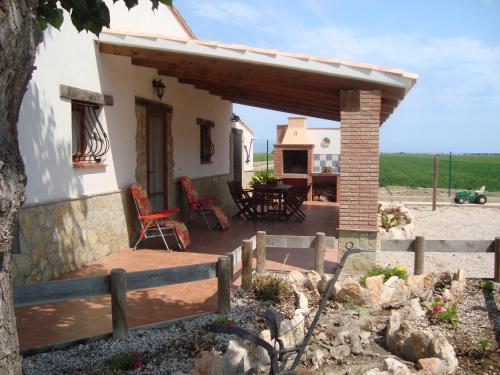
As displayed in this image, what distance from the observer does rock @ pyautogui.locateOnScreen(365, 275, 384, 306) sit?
4.94 metres

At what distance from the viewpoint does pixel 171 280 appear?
4.12m

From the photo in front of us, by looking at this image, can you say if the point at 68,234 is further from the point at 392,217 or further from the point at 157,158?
the point at 392,217

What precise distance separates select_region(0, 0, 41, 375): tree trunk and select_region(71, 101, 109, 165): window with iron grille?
465 centimetres

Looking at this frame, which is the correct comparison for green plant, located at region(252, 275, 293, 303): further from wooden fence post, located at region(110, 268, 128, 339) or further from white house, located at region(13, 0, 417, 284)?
wooden fence post, located at region(110, 268, 128, 339)

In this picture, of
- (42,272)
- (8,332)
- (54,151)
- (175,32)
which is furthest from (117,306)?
(175,32)

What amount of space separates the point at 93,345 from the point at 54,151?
298 centimetres

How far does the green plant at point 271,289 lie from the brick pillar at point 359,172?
1390 millimetres

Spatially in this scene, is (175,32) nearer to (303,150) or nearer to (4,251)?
(303,150)

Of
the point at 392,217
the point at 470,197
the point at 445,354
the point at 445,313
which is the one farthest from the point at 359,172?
the point at 470,197

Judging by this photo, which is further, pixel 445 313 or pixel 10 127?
pixel 445 313

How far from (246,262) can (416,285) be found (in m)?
1.94

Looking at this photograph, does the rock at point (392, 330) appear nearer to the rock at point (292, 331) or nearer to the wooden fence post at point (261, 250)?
the rock at point (292, 331)

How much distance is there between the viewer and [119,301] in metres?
3.76

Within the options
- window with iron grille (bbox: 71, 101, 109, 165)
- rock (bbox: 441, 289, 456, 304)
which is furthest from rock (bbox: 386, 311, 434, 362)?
window with iron grille (bbox: 71, 101, 109, 165)
